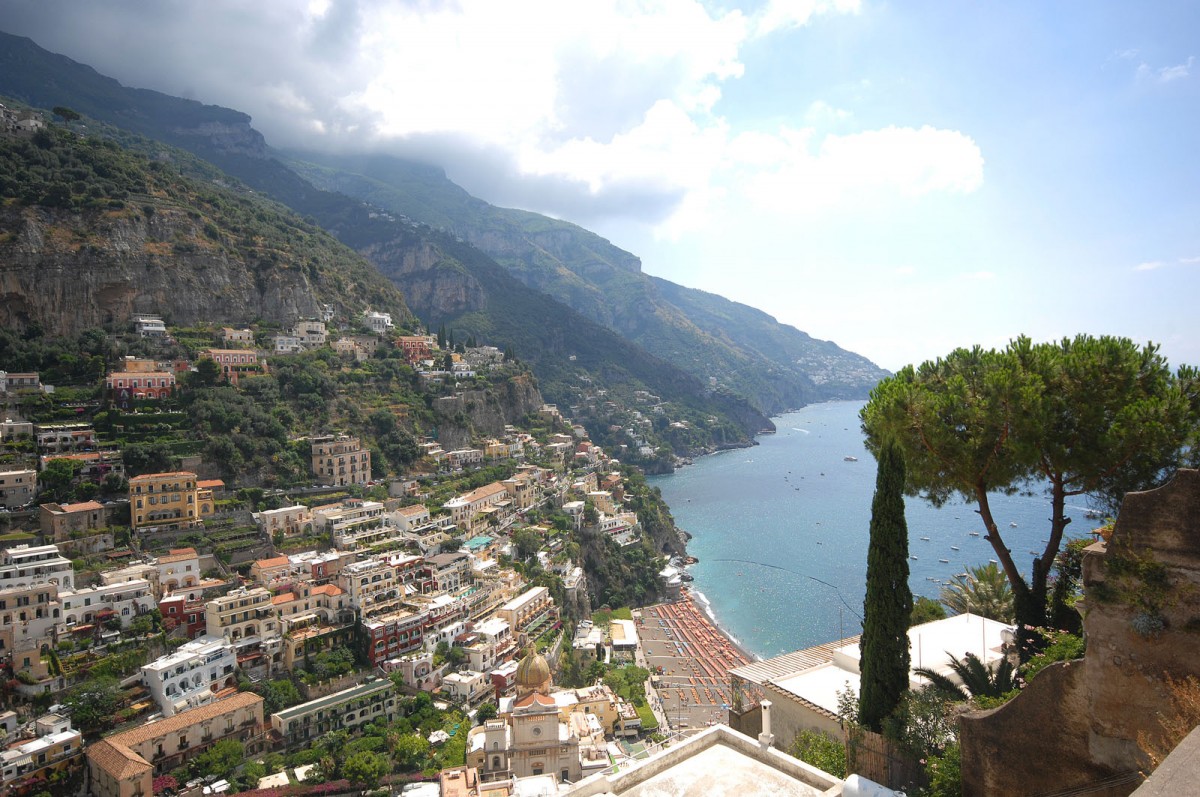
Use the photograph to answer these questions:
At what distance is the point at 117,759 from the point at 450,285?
94.5 m

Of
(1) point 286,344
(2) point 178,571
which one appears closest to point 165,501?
(2) point 178,571

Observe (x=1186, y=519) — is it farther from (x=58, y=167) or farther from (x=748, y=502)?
(x=748, y=502)

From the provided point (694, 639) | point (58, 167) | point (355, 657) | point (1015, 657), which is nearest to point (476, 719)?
point (355, 657)

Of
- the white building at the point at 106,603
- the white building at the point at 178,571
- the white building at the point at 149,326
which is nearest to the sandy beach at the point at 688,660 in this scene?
the white building at the point at 178,571

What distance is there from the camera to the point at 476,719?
2170cm

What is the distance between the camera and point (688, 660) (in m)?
31.2

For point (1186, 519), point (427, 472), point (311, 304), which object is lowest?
point (427, 472)

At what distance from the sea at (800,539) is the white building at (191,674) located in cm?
2347

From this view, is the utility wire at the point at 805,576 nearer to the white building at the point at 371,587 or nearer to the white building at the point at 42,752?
the white building at the point at 371,587

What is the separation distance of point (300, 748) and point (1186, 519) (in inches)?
874

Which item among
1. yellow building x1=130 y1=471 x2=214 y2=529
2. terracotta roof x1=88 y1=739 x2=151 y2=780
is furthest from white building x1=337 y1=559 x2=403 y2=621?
terracotta roof x1=88 y1=739 x2=151 y2=780

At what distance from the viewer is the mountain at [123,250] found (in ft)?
119

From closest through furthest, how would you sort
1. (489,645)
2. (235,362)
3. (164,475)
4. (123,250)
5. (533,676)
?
(533,676) < (489,645) < (164,475) < (235,362) < (123,250)

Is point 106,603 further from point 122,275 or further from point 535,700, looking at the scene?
point 122,275
